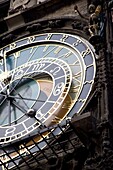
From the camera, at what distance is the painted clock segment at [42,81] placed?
10.3 metres

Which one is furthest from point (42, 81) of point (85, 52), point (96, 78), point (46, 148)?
point (46, 148)

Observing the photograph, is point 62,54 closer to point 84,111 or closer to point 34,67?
point 34,67

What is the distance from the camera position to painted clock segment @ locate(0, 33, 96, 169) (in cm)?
1034

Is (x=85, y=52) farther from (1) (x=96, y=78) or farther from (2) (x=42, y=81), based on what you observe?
(1) (x=96, y=78)

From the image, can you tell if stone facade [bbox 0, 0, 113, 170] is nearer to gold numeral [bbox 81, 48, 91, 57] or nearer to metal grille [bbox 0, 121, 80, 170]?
metal grille [bbox 0, 121, 80, 170]

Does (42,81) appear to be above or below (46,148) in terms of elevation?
above

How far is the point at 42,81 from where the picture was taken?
11.1 meters

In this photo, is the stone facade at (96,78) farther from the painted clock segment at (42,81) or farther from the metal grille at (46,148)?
the painted clock segment at (42,81)

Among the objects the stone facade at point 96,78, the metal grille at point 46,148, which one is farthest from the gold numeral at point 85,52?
the metal grille at point 46,148

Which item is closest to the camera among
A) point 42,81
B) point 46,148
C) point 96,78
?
point 46,148

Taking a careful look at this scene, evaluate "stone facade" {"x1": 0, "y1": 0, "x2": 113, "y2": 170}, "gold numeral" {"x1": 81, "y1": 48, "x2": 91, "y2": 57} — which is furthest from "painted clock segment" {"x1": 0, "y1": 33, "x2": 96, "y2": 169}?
"stone facade" {"x1": 0, "y1": 0, "x2": 113, "y2": 170}

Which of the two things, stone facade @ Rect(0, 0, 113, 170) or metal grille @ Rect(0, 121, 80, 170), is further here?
metal grille @ Rect(0, 121, 80, 170)

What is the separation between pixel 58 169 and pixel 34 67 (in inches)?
97.1

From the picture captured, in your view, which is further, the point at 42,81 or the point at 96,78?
the point at 42,81
